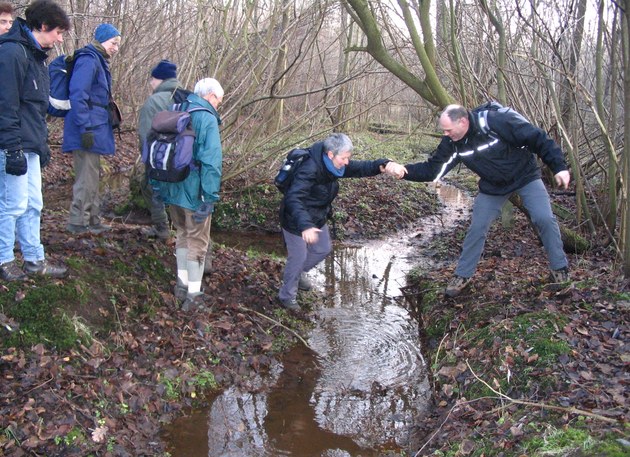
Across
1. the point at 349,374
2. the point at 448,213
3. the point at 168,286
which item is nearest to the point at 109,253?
the point at 168,286

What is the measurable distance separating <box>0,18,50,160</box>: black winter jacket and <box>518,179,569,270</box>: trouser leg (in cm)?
461

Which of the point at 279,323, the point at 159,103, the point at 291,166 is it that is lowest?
the point at 279,323

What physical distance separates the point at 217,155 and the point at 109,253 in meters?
1.75

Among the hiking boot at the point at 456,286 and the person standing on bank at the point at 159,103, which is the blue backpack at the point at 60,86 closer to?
the person standing on bank at the point at 159,103

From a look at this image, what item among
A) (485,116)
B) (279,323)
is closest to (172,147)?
(279,323)

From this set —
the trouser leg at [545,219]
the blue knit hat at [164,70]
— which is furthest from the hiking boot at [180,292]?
the trouser leg at [545,219]

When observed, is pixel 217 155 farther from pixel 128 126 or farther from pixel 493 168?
pixel 128 126

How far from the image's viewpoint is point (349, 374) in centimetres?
540

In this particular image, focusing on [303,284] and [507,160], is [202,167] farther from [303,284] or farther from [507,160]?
[507,160]

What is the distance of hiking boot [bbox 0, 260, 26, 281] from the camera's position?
4.55 m

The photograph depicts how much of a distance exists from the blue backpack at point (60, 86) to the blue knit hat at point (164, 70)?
1.11 m

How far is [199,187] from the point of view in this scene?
5203 mm

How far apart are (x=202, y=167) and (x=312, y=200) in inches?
53.7

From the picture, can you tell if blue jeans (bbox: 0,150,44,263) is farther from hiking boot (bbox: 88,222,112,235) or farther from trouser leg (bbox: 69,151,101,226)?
hiking boot (bbox: 88,222,112,235)
